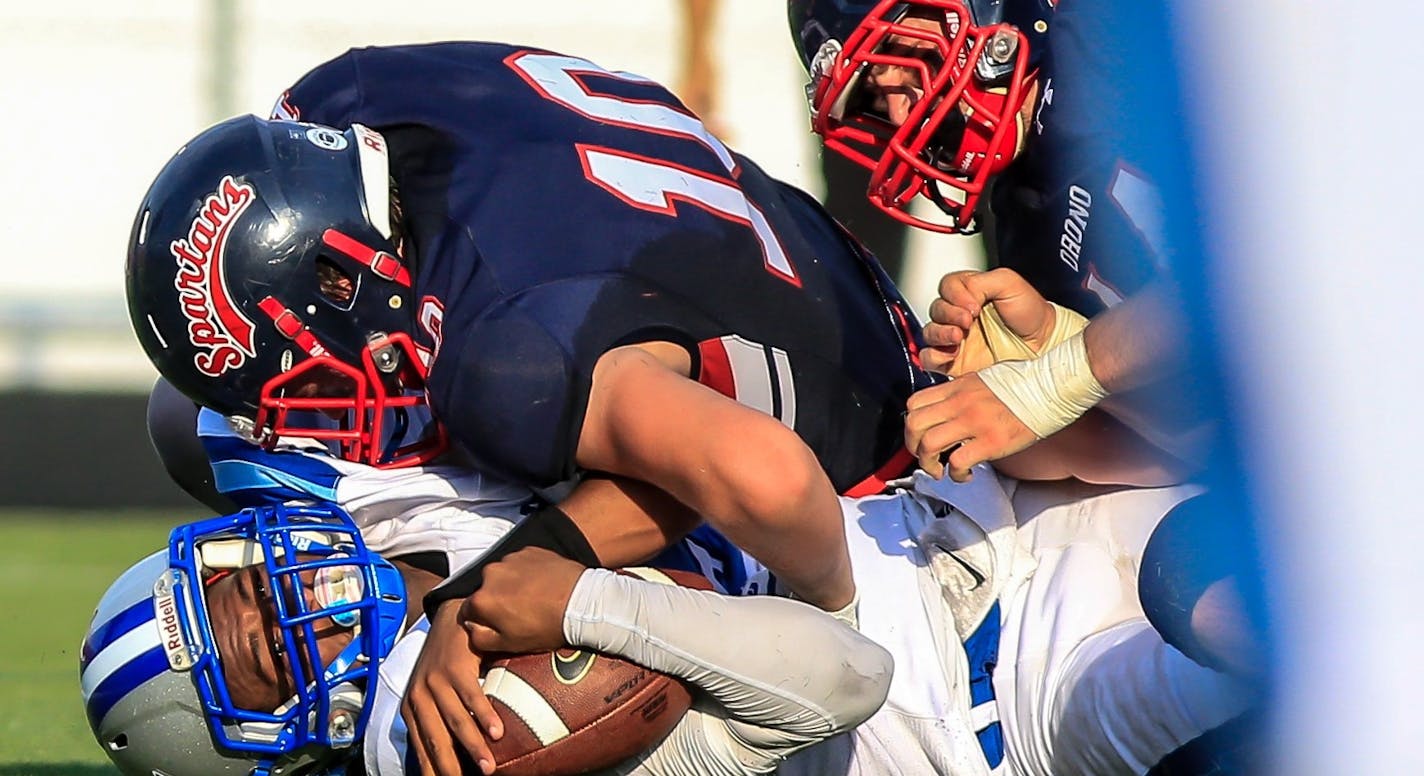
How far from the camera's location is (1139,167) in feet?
7.48

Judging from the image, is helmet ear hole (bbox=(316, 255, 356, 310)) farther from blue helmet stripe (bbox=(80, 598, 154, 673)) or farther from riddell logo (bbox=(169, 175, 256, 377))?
blue helmet stripe (bbox=(80, 598, 154, 673))

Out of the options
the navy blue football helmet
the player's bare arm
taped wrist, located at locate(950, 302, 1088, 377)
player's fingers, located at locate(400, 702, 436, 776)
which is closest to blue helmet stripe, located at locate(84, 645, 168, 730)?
the navy blue football helmet

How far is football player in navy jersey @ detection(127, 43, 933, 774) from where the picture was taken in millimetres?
2305

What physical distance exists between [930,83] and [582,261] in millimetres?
714

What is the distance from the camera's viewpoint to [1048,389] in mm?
2326

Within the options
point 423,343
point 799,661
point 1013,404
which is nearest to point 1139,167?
point 1013,404

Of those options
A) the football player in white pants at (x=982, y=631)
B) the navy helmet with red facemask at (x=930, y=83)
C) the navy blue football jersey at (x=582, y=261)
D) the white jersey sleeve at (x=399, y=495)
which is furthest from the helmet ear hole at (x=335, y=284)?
the navy helmet with red facemask at (x=930, y=83)

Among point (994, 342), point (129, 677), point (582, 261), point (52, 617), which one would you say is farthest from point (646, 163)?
point (52, 617)

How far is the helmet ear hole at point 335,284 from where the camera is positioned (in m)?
2.60

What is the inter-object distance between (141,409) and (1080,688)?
Result: 4.32 meters

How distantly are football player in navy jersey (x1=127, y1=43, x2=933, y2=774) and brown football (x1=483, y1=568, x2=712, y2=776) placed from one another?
0.12 m

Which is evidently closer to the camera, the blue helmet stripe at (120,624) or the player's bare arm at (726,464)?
the player's bare arm at (726,464)

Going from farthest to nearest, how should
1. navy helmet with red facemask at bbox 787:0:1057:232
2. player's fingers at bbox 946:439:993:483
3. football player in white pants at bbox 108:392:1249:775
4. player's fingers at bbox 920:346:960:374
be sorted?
1. navy helmet with red facemask at bbox 787:0:1057:232
2. player's fingers at bbox 920:346:960:374
3. player's fingers at bbox 946:439:993:483
4. football player in white pants at bbox 108:392:1249:775

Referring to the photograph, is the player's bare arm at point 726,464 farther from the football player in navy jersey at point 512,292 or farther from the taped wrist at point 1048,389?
the taped wrist at point 1048,389
